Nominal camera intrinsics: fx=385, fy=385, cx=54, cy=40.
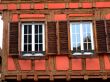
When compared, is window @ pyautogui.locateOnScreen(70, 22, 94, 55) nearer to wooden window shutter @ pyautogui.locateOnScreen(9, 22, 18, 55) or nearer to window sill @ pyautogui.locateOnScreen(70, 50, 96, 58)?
window sill @ pyautogui.locateOnScreen(70, 50, 96, 58)

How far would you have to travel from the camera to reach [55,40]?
1457 cm

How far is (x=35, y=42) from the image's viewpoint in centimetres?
1475

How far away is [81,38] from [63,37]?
71cm

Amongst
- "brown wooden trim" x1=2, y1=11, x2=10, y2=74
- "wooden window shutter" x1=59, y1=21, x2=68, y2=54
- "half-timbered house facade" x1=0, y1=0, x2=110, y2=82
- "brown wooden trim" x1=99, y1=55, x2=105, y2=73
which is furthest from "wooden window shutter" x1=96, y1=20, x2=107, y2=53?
"brown wooden trim" x1=2, y1=11, x2=10, y2=74

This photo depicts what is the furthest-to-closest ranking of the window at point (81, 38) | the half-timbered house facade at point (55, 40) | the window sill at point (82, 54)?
the window at point (81, 38) → the window sill at point (82, 54) → the half-timbered house facade at point (55, 40)

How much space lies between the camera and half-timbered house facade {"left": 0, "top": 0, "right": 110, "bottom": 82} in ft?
46.7

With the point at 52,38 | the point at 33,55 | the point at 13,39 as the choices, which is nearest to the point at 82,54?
the point at 52,38

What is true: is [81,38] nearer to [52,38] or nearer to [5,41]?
[52,38]

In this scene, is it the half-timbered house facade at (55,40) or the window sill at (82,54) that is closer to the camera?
the half-timbered house facade at (55,40)

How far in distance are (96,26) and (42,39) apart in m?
2.12

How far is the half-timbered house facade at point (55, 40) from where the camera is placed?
1423cm

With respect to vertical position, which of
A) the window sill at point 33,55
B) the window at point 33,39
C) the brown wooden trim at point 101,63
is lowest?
the brown wooden trim at point 101,63

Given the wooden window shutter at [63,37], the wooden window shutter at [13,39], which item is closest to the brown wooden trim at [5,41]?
the wooden window shutter at [13,39]

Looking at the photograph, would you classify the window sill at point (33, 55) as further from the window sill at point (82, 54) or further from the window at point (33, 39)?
the window sill at point (82, 54)
